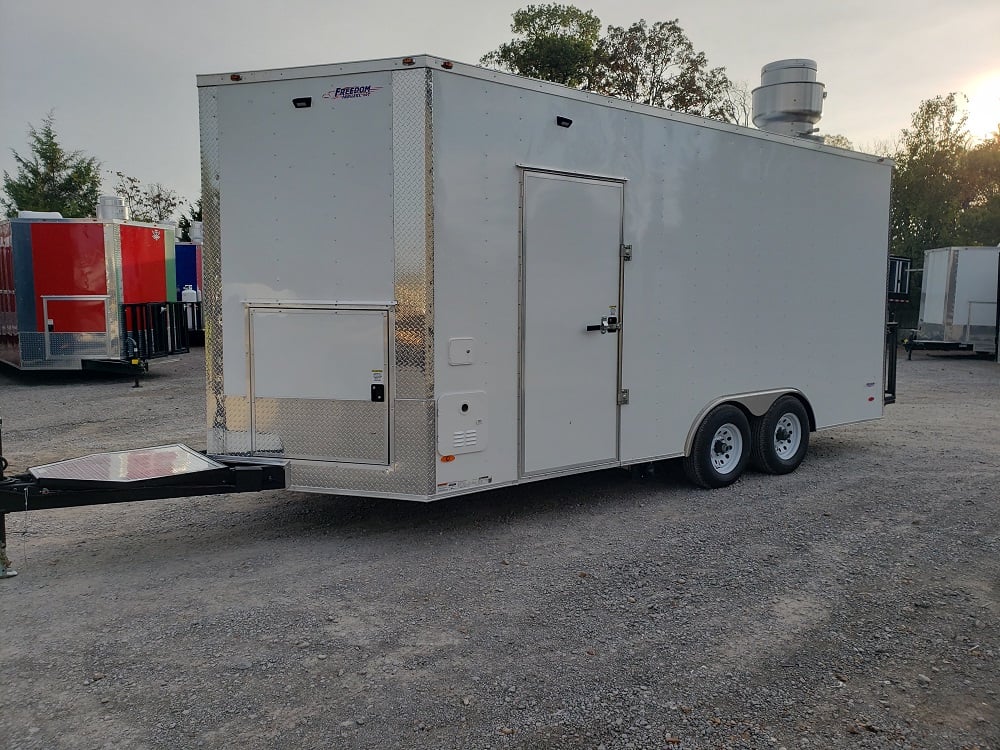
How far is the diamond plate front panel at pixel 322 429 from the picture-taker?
5.47 meters

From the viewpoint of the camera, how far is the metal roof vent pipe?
316 inches

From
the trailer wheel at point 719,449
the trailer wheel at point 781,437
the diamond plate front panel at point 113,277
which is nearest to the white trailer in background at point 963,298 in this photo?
the trailer wheel at point 781,437

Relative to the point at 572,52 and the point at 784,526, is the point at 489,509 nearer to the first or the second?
the point at 784,526

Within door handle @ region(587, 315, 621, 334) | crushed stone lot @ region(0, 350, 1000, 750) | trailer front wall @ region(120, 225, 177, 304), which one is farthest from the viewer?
trailer front wall @ region(120, 225, 177, 304)

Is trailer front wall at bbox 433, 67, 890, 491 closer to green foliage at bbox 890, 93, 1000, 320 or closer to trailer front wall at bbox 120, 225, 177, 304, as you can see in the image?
trailer front wall at bbox 120, 225, 177, 304

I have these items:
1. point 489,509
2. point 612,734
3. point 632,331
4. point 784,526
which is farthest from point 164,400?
point 612,734

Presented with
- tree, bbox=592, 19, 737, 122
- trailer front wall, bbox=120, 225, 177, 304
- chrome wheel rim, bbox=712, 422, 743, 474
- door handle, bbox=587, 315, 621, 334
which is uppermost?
tree, bbox=592, 19, 737, 122

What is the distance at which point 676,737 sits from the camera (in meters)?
3.31

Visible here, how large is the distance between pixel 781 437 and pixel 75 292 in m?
11.1

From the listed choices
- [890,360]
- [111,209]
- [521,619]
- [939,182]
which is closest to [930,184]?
[939,182]

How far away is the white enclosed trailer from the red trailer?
908 cm

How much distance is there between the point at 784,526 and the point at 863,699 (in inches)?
103

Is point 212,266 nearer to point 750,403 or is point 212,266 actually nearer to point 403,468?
point 403,468

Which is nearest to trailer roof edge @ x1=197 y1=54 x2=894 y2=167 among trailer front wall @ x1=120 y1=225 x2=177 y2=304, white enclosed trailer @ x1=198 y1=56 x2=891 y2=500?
white enclosed trailer @ x1=198 y1=56 x2=891 y2=500
